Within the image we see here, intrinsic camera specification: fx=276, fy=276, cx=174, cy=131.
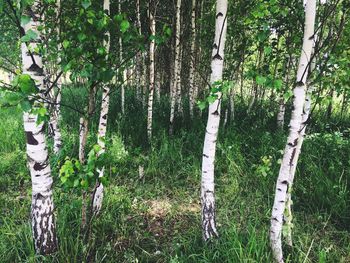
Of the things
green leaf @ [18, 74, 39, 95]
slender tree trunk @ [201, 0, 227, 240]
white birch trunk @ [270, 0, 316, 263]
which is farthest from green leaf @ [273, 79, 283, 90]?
green leaf @ [18, 74, 39, 95]

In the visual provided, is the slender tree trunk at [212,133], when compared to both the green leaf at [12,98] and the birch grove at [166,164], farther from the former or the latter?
the green leaf at [12,98]

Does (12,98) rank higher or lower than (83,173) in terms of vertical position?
higher

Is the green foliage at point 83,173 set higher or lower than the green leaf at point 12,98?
lower

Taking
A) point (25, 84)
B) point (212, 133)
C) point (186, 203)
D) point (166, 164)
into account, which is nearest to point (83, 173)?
point (25, 84)

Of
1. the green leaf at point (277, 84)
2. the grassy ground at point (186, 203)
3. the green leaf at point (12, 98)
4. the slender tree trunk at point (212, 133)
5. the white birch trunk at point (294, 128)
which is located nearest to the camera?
the green leaf at point (12, 98)

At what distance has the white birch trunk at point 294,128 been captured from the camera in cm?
238

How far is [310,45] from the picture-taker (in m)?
2.42

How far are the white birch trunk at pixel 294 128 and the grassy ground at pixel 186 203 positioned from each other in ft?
0.45

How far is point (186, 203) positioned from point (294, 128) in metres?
2.24

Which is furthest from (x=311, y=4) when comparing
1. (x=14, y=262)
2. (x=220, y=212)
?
(x=14, y=262)

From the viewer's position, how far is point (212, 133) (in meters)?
2.94

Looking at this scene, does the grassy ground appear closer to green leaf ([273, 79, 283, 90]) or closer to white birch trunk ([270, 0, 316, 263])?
white birch trunk ([270, 0, 316, 263])

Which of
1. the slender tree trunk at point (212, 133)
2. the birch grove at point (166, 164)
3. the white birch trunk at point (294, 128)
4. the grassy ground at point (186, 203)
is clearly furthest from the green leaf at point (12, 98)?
the white birch trunk at point (294, 128)

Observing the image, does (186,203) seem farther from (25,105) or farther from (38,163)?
(25,105)
